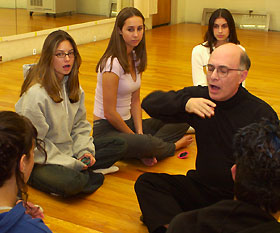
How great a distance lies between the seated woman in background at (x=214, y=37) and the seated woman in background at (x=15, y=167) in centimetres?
236

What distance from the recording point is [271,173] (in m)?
1.31

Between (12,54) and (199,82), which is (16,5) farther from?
(199,82)

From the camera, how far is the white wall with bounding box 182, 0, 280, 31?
31.9ft

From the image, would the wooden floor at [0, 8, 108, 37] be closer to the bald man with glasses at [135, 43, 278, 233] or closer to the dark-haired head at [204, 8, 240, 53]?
the dark-haired head at [204, 8, 240, 53]

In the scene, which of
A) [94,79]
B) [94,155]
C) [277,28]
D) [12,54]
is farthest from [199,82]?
[277,28]

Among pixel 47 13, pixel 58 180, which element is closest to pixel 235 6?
pixel 47 13

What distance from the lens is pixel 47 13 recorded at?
7.48 metres

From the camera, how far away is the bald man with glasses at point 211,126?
87.1 inches

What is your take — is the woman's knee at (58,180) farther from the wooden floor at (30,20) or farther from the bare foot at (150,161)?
the wooden floor at (30,20)

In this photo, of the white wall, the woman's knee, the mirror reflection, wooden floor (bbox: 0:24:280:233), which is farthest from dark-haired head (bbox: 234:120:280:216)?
the white wall

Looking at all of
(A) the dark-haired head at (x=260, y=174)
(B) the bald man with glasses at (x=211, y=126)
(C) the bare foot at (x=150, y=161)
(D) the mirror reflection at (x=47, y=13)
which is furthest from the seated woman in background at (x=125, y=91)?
(D) the mirror reflection at (x=47, y=13)

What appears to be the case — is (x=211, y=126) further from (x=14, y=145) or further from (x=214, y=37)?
(x=214, y=37)

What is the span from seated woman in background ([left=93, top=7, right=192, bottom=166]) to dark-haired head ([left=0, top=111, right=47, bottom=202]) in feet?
5.08

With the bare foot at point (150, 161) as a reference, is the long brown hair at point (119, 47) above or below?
above
